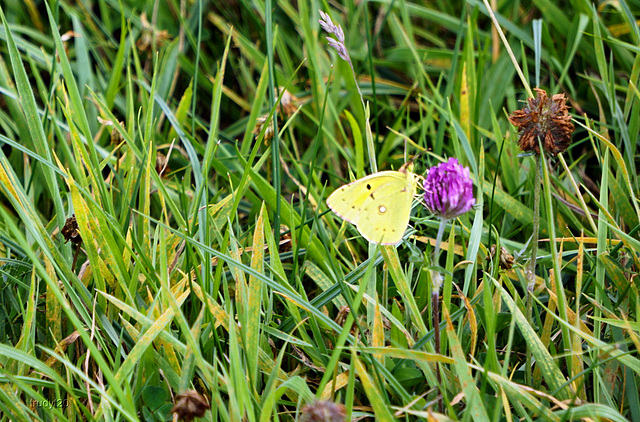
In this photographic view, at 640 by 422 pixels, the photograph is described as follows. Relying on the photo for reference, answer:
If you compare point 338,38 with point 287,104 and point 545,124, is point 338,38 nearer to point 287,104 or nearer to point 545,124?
point 545,124

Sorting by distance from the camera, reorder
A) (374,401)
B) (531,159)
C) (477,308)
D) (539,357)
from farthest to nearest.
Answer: (531,159) < (477,308) < (539,357) < (374,401)

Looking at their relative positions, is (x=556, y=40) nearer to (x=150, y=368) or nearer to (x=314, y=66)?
(x=314, y=66)

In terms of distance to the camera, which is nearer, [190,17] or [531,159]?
[531,159]

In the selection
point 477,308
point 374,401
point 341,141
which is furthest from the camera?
point 341,141

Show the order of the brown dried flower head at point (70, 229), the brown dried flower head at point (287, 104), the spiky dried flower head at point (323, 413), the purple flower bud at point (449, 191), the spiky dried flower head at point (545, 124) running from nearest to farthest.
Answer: the spiky dried flower head at point (323, 413), the purple flower bud at point (449, 191), the spiky dried flower head at point (545, 124), the brown dried flower head at point (70, 229), the brown dried flower head at point (287, 104)

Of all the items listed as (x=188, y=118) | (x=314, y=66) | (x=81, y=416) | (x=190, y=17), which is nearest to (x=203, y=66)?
(x=190, y=17)

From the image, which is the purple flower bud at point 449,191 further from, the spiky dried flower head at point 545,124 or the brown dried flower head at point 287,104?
the brown dried flower head at point 287,104

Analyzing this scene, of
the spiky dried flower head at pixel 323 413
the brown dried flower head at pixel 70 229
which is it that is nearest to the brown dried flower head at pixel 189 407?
the spiky dried flower head at pixel 323 413

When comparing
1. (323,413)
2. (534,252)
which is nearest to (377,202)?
(534,252)
